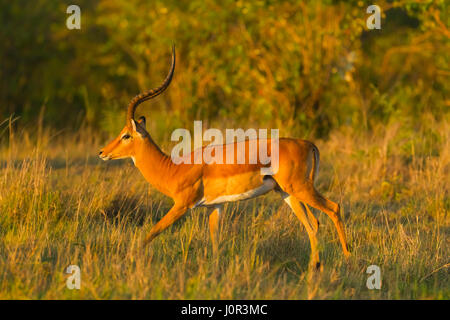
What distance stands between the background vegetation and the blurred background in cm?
5

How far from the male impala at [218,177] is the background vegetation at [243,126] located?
0.38m

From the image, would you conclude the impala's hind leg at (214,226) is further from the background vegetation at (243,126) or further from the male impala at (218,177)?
the background vegetation at (243,126)

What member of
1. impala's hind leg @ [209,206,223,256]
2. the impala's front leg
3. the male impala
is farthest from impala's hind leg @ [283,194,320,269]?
the impala's front leg

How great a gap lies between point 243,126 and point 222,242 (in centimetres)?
580

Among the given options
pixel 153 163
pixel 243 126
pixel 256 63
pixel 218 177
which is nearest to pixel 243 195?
pixel 218 177

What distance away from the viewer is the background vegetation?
5145mm

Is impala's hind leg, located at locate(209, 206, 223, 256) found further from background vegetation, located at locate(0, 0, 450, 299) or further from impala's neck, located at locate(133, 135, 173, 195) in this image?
impala's neck, located at locate(133, 135, 173, 195)

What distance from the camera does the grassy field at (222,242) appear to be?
482cm

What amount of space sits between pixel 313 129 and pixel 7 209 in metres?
6.33

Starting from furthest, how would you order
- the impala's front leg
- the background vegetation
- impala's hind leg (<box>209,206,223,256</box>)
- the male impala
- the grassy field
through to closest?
impala's hind leg (<box>209,206,223,256</box>)
the male impala
the impala's front leg
the background vegetation
the grassy field

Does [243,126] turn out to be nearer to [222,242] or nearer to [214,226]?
[222,242]

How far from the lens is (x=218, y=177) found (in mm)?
5551

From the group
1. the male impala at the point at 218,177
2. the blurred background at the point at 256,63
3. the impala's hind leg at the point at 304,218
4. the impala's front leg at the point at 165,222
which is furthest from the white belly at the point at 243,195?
the blurred background at the point at 256,63

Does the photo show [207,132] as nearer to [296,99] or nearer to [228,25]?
[296,99]
